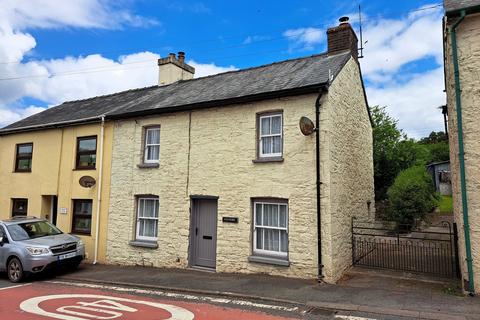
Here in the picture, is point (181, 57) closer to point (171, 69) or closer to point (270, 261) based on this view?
point (171, 69)

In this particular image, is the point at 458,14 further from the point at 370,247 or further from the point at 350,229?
the point at 370,247

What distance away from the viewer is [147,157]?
13156 millimetres

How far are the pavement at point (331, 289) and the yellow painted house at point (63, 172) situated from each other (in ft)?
9.87

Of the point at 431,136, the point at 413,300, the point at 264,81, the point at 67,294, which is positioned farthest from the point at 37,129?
the point at 431,136

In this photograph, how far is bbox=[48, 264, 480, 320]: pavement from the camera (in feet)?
22.9

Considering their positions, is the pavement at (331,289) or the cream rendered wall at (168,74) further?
the cream rendered wall at (168,74)

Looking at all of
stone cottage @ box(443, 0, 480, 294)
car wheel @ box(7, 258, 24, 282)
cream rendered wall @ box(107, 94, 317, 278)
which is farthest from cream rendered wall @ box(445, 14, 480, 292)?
car wheel @ box(7, 258, 24, 282)

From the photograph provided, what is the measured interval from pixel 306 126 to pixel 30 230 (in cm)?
988

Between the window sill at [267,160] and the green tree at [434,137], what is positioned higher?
the green tree at [434,137]

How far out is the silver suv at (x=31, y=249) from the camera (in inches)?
413

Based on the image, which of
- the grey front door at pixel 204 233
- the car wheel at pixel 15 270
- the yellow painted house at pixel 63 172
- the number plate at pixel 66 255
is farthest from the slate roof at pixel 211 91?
the car wheel at pixel 15 270

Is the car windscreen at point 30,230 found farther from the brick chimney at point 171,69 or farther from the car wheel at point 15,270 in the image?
the brick chimney at point 171,69

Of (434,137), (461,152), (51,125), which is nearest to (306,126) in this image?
(461,152)

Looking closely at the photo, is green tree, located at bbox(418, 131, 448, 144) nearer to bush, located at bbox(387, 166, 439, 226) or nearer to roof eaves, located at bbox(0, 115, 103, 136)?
bush, located at bbox(387, 166, 439, 226)
